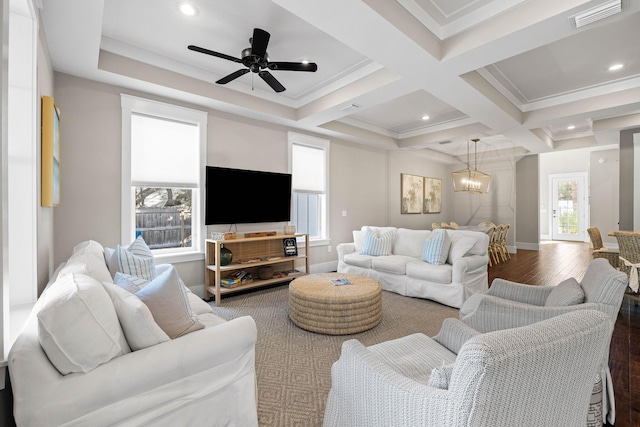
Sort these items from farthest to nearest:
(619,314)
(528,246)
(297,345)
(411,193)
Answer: (528,246) → (411,193) → (619,314) → (297,345)

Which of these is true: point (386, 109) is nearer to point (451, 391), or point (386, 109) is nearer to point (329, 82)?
point (329, 82)

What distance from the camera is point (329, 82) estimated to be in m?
4.06

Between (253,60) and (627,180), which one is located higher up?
(253,60)

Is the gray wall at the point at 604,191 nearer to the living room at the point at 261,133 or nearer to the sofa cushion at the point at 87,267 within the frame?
the living room at the point at 261,133

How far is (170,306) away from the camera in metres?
1.55

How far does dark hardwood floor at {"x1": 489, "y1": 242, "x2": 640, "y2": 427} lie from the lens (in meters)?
1.97

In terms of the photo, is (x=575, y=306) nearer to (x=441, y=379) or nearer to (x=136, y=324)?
(x=441, y=379)

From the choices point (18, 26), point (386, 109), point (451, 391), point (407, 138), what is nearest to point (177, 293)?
point (451, 391)

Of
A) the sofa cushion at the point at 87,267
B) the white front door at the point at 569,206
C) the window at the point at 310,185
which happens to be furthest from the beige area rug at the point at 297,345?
the white front door at the point at 569,206

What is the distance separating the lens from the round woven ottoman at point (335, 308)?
2.95 meters

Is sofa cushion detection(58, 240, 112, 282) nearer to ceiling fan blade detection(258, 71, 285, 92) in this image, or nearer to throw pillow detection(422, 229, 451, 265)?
ceiling fan blade detection(258, 71, 285, 92)

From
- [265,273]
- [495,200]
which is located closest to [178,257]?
[265,273]

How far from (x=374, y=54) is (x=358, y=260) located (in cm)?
302

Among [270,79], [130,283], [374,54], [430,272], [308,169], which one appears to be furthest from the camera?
[308,169]
